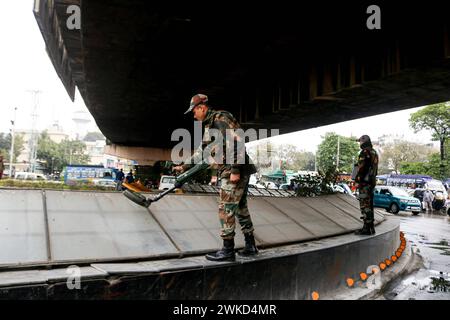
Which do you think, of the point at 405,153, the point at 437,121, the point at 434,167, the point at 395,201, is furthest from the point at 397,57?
the point at 405,153

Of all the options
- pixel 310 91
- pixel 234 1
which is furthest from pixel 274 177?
pixel 234 1

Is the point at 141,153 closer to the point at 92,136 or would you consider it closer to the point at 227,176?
the point at 227,176

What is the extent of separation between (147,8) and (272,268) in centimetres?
479

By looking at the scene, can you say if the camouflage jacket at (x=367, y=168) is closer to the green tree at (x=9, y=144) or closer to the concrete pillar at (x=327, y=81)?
the concrete pillar at (x=327, y=81)

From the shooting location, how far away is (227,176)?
12.7ft

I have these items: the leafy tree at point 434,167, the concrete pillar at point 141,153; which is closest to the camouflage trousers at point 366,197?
the concrete pillar at point 141,153

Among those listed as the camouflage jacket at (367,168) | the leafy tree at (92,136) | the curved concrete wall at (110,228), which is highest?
the leafy tree at (92,136)

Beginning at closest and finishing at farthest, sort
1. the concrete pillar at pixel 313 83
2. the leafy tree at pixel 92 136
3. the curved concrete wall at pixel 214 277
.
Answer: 1. the curved concrete wall at pixel 214 277
2. the concrete pillar at pixel 313 83
3. the leafy tree at pixel 92 136

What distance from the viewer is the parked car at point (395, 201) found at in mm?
21422

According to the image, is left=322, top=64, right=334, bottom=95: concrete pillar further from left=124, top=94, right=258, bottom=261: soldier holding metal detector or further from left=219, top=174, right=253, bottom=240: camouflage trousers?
left=219, top=174, right=253, bottom=240: camouflage trousers

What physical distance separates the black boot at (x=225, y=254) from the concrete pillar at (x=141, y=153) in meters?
31.4

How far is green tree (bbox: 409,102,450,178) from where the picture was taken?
3731cm

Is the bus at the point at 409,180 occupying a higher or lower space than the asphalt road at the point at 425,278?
lower

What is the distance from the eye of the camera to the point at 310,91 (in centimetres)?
941
